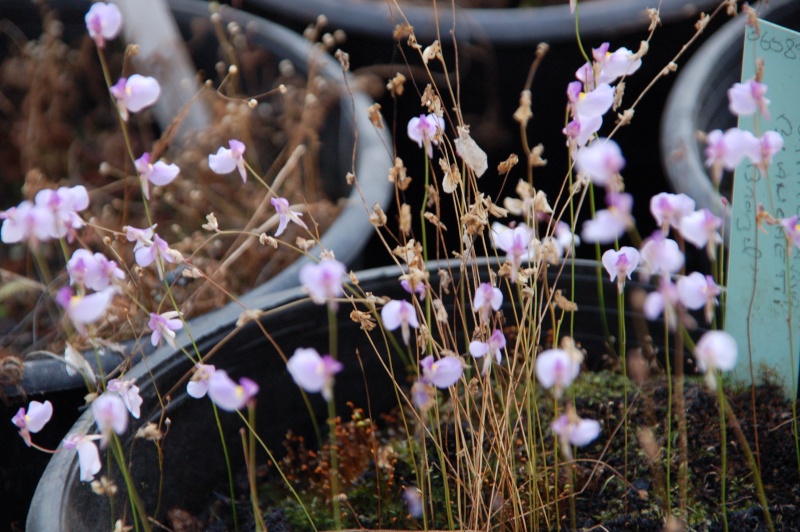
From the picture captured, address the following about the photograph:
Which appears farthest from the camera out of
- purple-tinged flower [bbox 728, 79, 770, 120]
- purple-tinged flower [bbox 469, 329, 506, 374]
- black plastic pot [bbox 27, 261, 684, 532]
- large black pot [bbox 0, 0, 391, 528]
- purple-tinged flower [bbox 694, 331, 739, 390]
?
large black pot [bbox 0, 0, 391, 528]

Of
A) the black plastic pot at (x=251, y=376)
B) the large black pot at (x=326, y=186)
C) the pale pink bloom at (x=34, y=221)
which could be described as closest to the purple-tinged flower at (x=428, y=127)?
the large black pot at (x=326, y=186)

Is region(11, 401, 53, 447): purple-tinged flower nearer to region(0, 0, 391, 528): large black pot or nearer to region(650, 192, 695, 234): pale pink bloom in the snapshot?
region(0, 0, 391, 528): large black pot

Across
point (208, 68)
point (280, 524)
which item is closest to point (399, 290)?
point (280, 524)

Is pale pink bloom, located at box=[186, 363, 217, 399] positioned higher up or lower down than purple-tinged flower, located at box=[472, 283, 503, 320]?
lower down

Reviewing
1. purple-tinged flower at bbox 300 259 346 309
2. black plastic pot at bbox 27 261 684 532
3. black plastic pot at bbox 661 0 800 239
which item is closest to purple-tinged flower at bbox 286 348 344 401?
purple-tinged flower at bbox 300 259 346 309

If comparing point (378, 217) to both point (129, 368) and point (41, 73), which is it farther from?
point (41, 73)

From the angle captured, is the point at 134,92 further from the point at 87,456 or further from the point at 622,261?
the point at 622,261

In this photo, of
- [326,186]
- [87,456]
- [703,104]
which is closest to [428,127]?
[87,456]
